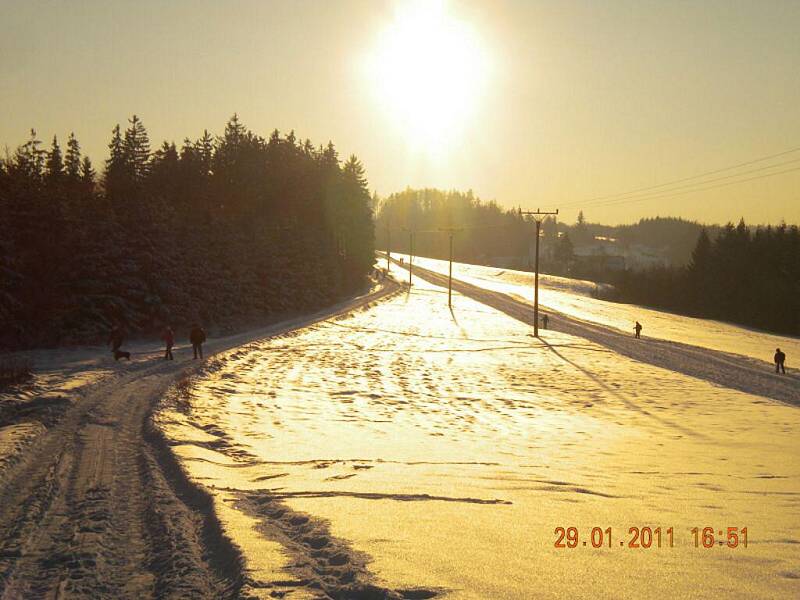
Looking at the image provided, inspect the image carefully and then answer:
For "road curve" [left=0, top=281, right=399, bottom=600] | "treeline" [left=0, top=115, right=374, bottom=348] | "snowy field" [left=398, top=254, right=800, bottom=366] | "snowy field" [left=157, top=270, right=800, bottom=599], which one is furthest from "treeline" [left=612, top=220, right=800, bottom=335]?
"road curve" [left=0, top=281, right=399, bottom=600]

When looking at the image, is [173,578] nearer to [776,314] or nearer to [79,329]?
[79,329]

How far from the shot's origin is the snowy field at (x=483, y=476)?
24.4 ft

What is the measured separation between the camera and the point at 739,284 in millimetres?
106375

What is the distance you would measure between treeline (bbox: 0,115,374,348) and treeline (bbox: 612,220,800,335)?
55444mm

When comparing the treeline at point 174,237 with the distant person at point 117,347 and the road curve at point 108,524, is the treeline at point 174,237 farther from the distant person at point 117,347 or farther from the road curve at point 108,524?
the road curve at point 108,524

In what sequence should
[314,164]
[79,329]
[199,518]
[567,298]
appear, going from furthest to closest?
[567,298]
[314,164]
[79,329]
[199,518]

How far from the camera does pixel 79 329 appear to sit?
39031 millimetres

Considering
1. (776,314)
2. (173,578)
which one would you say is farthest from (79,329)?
(776,314)

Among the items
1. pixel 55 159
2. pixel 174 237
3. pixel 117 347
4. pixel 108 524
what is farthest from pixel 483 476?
pixel 55 159

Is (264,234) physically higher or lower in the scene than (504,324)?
higher

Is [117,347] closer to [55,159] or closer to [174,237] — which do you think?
[174,237]

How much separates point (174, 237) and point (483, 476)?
43148mm

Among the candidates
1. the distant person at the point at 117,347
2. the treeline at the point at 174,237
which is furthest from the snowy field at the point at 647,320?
the distant person at the point at 117,347

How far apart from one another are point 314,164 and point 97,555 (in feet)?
295
